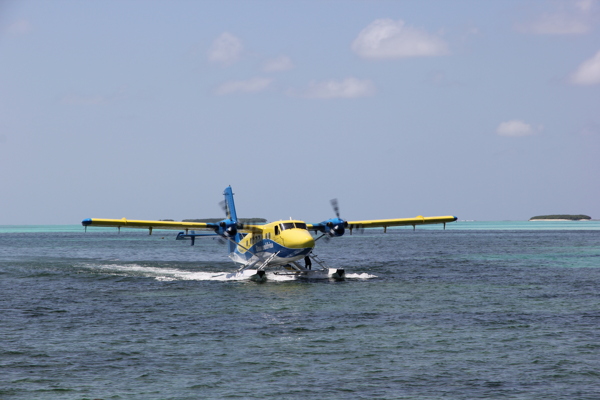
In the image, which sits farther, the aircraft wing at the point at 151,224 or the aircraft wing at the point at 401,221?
the aircraft wing at the point at 401,221

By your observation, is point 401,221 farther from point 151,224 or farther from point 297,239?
point 151,224

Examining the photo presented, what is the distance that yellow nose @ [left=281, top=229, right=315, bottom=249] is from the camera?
34.7 m

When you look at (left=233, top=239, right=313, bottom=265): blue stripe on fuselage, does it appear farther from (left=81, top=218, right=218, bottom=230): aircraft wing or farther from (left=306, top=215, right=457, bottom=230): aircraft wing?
(left=306, top=215, right=457, bottom=230): aircraft wing

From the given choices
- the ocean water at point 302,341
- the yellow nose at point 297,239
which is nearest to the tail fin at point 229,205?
the yellow nose at point 297,239

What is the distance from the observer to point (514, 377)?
15031 millimetres

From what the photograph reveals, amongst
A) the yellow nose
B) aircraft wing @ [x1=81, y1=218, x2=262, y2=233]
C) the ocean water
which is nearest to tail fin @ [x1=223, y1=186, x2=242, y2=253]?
aircraft wing @ [x1=81, y1=218, x2=262, y2=233]

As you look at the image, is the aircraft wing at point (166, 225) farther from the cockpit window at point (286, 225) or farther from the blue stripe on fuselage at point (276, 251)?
the cockpit window at point (286, 225)

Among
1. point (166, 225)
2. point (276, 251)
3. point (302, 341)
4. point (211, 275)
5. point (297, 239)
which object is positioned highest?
point (166, 225)

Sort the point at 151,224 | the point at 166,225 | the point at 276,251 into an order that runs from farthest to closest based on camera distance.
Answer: the point at 166,225 → the point at 151,224 → the point at 276,251

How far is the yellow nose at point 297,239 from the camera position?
34656mm

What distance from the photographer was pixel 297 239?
3488cm

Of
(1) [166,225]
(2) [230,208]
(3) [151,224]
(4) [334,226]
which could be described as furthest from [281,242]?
(2) [230,208]

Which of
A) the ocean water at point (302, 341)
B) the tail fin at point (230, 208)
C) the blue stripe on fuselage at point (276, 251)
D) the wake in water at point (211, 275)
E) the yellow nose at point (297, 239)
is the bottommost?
the ocean water at point (302, 341)

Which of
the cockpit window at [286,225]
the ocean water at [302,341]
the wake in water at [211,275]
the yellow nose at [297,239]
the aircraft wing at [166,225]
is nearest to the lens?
the ocean water at [302,341]
